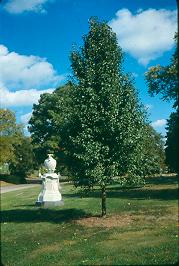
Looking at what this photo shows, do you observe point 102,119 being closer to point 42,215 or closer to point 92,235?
point 92,235

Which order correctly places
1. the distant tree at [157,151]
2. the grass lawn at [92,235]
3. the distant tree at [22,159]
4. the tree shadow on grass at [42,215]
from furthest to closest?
the distant tree at [22,159] < the distant tree at [157,151] < the tree shadow on grass at [42,215] < the grass lawn at [92,235]

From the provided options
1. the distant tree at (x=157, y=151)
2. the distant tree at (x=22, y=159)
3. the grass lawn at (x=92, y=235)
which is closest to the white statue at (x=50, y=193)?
the grass lawn at (x=92, y=235)

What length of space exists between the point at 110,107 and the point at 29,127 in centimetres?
5565

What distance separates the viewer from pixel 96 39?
1953 cm

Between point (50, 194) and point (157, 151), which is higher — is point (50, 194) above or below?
below

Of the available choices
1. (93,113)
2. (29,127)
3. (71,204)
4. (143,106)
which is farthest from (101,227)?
(29,127)

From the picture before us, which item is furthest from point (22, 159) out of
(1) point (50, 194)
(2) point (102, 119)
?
(2) point (102, 119)

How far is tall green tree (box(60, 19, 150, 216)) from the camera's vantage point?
18.4 metres

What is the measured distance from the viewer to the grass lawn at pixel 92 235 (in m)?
11.9

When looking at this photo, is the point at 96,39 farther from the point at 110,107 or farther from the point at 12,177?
the point at 12,177

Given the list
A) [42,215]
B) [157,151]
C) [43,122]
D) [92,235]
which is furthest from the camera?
[43,122]

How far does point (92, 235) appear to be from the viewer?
15.6 m

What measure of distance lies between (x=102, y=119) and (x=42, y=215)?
7132 millimetres

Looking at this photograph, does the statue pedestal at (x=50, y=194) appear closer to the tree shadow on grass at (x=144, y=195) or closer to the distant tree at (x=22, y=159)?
the tree shadow on grass at (x=144, y=195)
